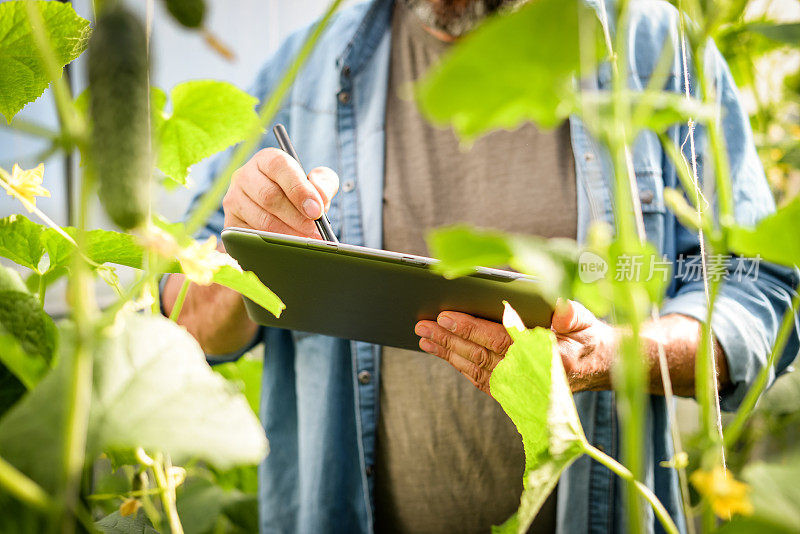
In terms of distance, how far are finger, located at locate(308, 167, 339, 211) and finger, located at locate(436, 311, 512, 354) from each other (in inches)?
6.2

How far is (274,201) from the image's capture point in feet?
1.93

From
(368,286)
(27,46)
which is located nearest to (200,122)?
(27,46)

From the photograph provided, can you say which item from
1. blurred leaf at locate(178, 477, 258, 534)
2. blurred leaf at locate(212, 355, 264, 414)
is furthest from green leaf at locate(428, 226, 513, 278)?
blurred leaf at locate(212, 355, 264, 414)

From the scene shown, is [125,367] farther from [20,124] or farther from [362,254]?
[362,254]

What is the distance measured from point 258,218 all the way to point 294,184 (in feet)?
0.33

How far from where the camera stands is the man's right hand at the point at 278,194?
551 mm

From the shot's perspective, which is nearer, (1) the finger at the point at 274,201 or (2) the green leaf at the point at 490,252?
(2) the green leaf at the point at 490,252

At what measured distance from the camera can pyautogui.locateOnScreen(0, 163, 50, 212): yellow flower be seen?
11.0 inches

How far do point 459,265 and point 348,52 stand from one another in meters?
0.92

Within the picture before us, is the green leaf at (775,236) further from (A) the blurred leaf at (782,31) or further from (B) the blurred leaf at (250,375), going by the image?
(B) the blurred leaf at (250,375)

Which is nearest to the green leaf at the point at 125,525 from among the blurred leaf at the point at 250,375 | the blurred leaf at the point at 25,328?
the blurred leaf at the point at 25,328

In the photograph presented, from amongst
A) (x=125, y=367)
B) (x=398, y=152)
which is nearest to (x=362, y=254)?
(x=125, y=367)

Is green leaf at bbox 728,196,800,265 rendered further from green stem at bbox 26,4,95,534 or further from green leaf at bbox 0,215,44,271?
green leaf at bbox 0,215,44,271

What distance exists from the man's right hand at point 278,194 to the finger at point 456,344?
137 millimetres
